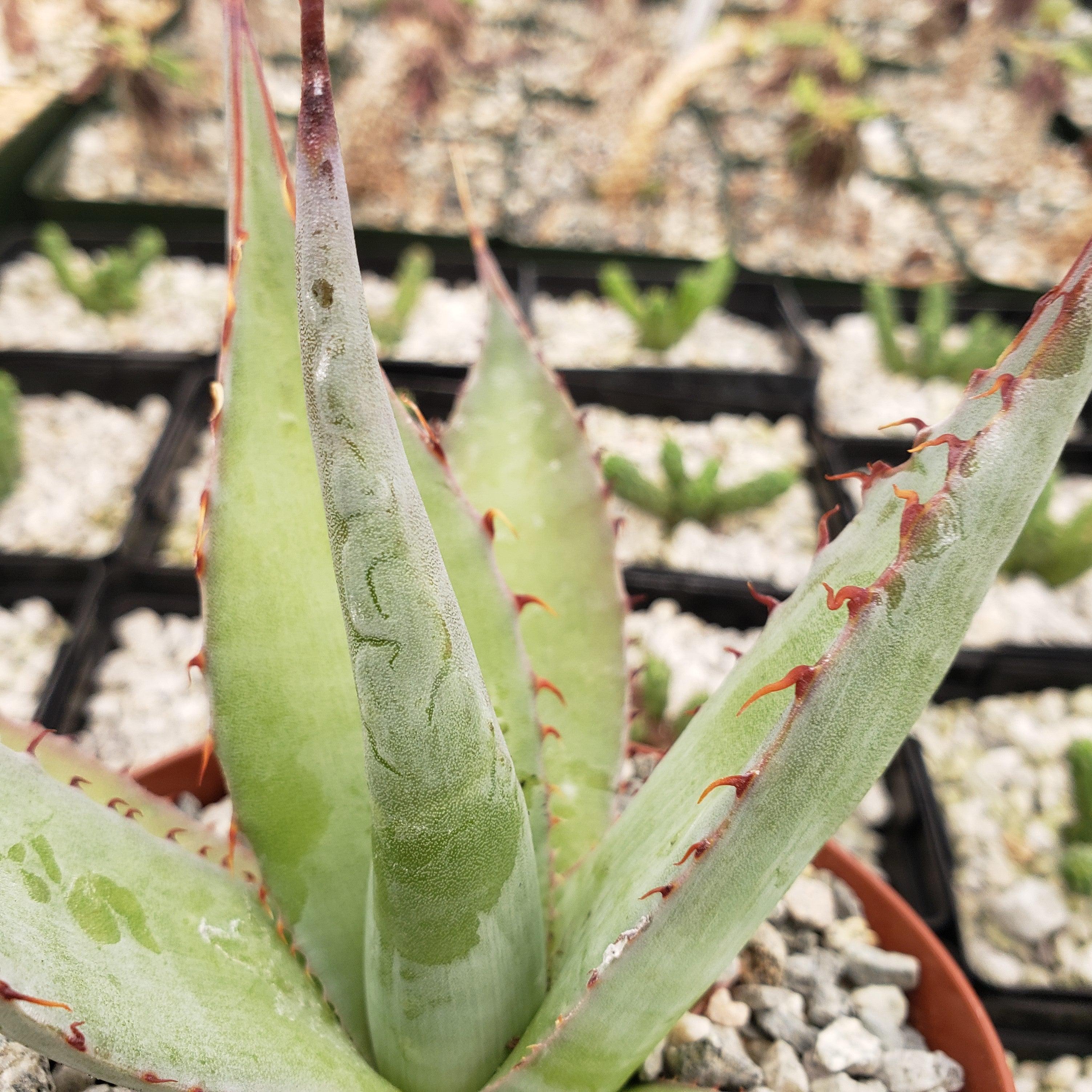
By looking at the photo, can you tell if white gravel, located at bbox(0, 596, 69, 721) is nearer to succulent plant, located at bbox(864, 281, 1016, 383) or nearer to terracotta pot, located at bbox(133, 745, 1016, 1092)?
terracotta pot, located at bbox(133, 745, 1016, 1092)

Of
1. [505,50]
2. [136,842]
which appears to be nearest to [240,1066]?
[136,842]

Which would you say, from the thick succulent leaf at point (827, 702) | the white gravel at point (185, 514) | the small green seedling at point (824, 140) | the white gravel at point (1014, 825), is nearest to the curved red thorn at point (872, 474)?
the thick succulent leaf at point (827, 702)

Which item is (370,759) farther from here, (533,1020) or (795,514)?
(795,514)

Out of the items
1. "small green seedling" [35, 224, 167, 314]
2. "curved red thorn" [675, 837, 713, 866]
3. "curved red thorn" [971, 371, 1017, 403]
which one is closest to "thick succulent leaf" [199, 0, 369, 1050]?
"curved red thorn" [675, 837, 713, 866]

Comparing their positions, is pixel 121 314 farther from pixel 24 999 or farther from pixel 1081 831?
pixel 1081 831

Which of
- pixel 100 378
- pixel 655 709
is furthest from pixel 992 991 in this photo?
pixel 100 378

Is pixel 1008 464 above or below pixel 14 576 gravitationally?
above
